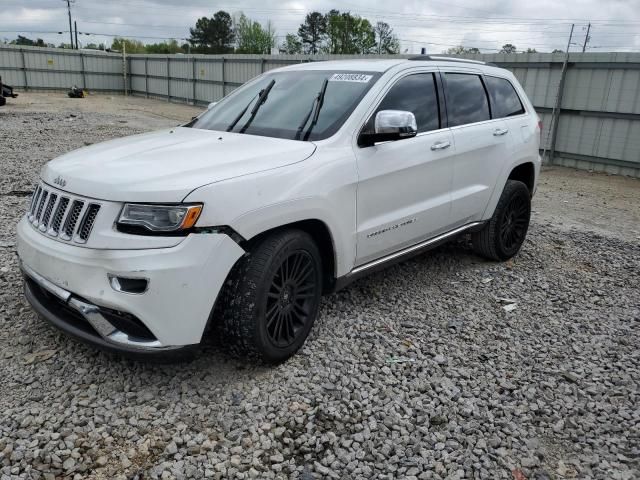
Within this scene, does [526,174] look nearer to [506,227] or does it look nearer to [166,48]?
[506,227]

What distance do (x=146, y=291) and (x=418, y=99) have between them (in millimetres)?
2639

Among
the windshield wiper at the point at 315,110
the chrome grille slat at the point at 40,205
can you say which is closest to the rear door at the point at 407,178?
the windshield wiper at the point at 315,110

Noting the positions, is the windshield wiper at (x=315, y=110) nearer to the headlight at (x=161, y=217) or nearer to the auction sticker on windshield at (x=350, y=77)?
the auction sticker on windshield at (x=350, y=77)

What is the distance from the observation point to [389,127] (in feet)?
11.9

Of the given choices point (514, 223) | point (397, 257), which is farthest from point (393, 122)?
point (514, 223)

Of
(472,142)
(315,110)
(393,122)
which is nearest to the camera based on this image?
(393,122)

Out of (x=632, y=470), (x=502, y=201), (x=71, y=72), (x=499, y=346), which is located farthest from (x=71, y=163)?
(x=71, y=72)

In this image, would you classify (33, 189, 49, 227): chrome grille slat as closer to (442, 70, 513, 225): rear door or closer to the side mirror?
the side mirror

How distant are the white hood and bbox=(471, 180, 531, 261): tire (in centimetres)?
254

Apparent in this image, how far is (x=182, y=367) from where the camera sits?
11.2ft

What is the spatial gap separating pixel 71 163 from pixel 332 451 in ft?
7.28

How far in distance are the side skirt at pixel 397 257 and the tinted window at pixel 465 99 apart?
3.06 ft

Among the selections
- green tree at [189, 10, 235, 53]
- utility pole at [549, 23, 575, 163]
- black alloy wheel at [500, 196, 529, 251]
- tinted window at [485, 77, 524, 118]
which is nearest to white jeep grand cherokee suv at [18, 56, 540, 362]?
tinted window at [485, 77, 524, 118]

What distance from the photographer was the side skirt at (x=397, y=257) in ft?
12.5
